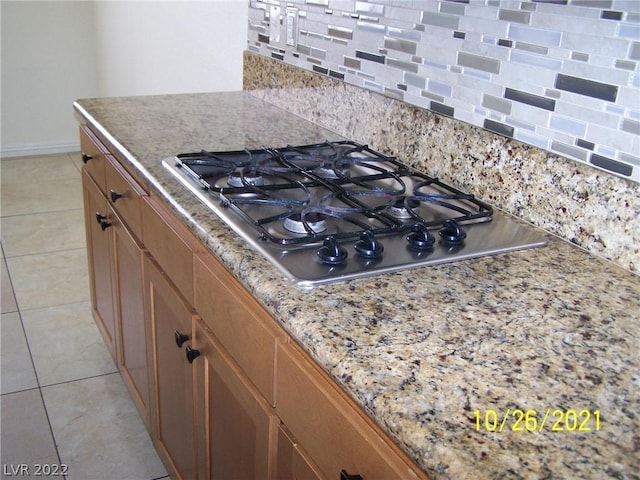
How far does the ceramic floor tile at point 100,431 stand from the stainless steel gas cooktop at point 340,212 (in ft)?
3.05

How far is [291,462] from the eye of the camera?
3.10ft

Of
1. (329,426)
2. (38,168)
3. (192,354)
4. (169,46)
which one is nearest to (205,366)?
(192,354)

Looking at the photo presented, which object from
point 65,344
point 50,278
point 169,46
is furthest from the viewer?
point 169,46

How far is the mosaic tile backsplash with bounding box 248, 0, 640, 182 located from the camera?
3.46ft

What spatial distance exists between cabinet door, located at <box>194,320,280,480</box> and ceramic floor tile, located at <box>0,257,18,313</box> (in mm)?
1537

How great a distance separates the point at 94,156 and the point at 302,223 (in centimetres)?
106

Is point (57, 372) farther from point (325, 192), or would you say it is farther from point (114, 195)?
point (325, 192)

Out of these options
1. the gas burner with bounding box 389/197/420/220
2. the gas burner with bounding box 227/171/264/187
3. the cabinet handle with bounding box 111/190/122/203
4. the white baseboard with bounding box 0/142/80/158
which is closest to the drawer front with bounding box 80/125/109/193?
the cabinet handle with bounding box 111/190/122/203

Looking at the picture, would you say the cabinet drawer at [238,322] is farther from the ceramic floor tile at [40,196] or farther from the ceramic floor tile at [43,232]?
the ceramic floor tile at [40,196]

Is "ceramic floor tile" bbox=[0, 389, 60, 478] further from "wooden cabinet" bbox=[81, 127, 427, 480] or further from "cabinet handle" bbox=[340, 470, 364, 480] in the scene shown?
"cabinet handle" bbox=[340, 470, 364, 480]

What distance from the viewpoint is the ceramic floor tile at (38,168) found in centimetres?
400

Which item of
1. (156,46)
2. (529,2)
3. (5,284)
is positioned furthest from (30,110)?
(529,2)
